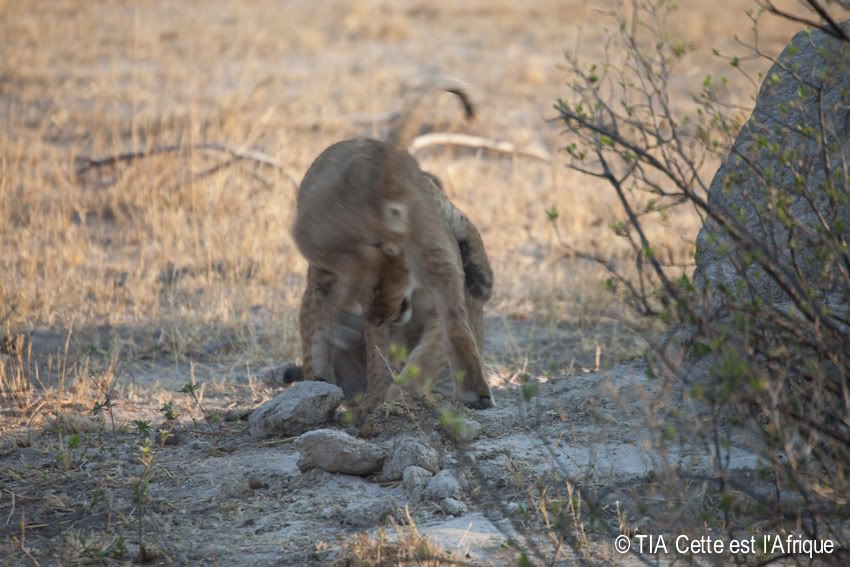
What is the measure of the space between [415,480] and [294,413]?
38.5 inches

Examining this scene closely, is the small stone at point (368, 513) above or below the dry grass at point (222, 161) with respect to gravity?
below

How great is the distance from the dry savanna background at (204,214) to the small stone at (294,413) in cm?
23

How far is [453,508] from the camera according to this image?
4.26 meters

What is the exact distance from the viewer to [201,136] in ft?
36.1

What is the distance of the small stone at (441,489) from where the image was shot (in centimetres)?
435

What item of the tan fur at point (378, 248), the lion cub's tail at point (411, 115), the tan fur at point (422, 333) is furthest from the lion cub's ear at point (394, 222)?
the lion cub's tail at point (411, 115)

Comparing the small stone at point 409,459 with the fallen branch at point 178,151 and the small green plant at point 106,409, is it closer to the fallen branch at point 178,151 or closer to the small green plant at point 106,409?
the small green plant at point 106,409

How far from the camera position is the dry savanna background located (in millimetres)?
5211

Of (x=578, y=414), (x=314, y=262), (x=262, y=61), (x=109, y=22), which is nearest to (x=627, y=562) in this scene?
(x=578, y=414)

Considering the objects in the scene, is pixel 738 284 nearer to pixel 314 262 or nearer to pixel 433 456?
pixel 433 456

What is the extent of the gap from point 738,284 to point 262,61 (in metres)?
12.6

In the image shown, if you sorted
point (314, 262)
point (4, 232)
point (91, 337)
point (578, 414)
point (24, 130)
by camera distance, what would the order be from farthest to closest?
point (24, 130)
point (4, 232)
point (91, 337)
point (578, 414)
point (314, 262)

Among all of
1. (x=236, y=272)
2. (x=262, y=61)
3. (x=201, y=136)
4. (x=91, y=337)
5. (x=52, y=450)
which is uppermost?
(x=262, y=61)

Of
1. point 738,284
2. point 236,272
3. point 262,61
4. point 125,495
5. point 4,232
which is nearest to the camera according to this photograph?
point 738,284
